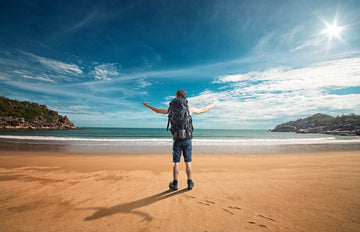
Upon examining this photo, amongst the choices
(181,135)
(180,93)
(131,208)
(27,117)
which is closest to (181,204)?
(131,208)

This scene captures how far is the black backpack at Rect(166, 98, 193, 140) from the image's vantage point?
3.94 meters

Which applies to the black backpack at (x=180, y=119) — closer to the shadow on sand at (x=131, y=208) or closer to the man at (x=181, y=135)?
the man at (x=181, y=135)

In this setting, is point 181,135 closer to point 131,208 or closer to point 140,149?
point 131,208

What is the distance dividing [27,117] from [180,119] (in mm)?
103435

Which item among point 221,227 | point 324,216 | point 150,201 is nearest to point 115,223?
point 150,201

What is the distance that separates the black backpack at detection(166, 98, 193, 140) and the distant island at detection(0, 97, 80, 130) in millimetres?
90040

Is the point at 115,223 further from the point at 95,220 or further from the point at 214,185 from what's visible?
the point at 214,185

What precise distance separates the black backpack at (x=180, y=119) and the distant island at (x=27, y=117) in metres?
90.0

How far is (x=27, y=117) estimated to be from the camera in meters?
72.3

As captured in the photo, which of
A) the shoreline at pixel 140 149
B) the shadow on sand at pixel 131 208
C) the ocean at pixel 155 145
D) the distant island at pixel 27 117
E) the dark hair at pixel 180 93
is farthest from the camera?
the distant island at pixel 27 117

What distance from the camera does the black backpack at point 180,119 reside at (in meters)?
3.94

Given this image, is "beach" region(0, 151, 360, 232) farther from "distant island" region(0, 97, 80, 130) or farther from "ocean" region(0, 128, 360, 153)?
"distant island" region(0, 97, 80, 130)

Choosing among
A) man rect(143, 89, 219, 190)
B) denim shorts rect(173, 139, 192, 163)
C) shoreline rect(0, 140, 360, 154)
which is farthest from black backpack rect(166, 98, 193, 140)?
shoreline rect(0, 140, 360, 154)

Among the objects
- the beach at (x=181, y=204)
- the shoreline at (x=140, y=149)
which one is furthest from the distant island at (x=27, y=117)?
the beach at (x=181, y=204)
